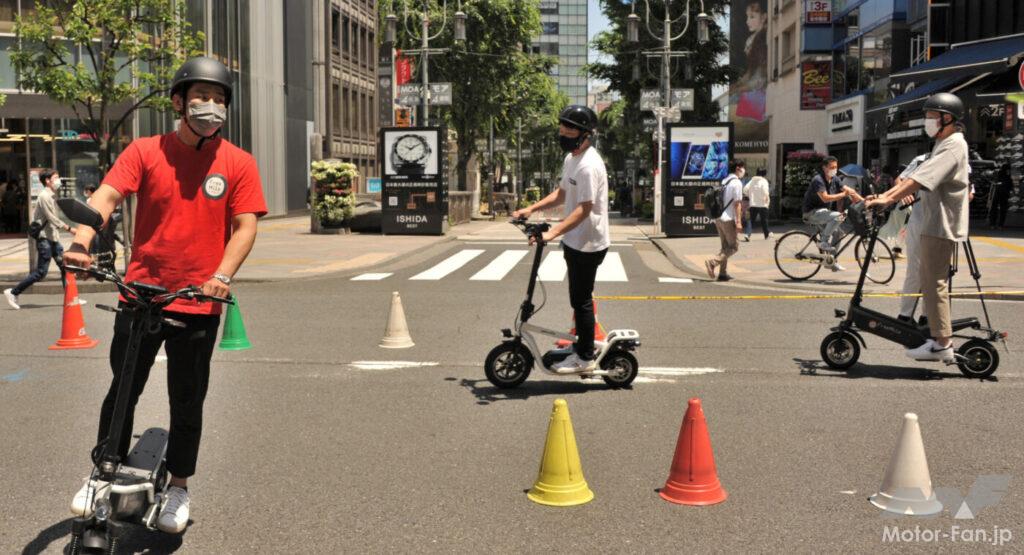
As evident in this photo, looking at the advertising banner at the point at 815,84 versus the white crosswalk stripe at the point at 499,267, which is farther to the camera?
the advertising banner at the point at 815,84

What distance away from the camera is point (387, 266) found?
65.4 feet

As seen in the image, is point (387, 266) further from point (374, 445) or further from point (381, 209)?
point (374, 445)

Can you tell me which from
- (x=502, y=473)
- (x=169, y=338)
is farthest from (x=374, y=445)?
(x=169, y=338)

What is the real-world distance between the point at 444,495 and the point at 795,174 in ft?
110

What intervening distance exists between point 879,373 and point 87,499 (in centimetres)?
621

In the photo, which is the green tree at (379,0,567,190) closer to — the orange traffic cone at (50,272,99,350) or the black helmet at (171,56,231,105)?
the orange traffic cone at (50,272,99,350)

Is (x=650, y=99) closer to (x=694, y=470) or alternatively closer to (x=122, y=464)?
(x=694, y=470)

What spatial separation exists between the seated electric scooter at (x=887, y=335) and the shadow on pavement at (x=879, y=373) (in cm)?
8

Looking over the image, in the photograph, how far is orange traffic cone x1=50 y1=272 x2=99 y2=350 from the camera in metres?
9.67

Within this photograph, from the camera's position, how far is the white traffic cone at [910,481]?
4.68m

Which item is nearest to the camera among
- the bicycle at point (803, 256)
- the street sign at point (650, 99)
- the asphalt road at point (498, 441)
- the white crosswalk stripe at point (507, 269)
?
the asphalt road at point (498, 441)

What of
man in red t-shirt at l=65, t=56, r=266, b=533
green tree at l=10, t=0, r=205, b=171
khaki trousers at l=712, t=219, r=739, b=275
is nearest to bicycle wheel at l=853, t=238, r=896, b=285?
khaki trousers at l=712, t=219, r=739, b=275

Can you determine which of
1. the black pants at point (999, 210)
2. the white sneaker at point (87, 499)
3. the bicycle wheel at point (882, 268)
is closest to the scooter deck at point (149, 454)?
the white sneaker at point (87, 499)

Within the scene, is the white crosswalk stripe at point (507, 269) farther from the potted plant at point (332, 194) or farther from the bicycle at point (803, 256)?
the potted plant at point (332, 194)
